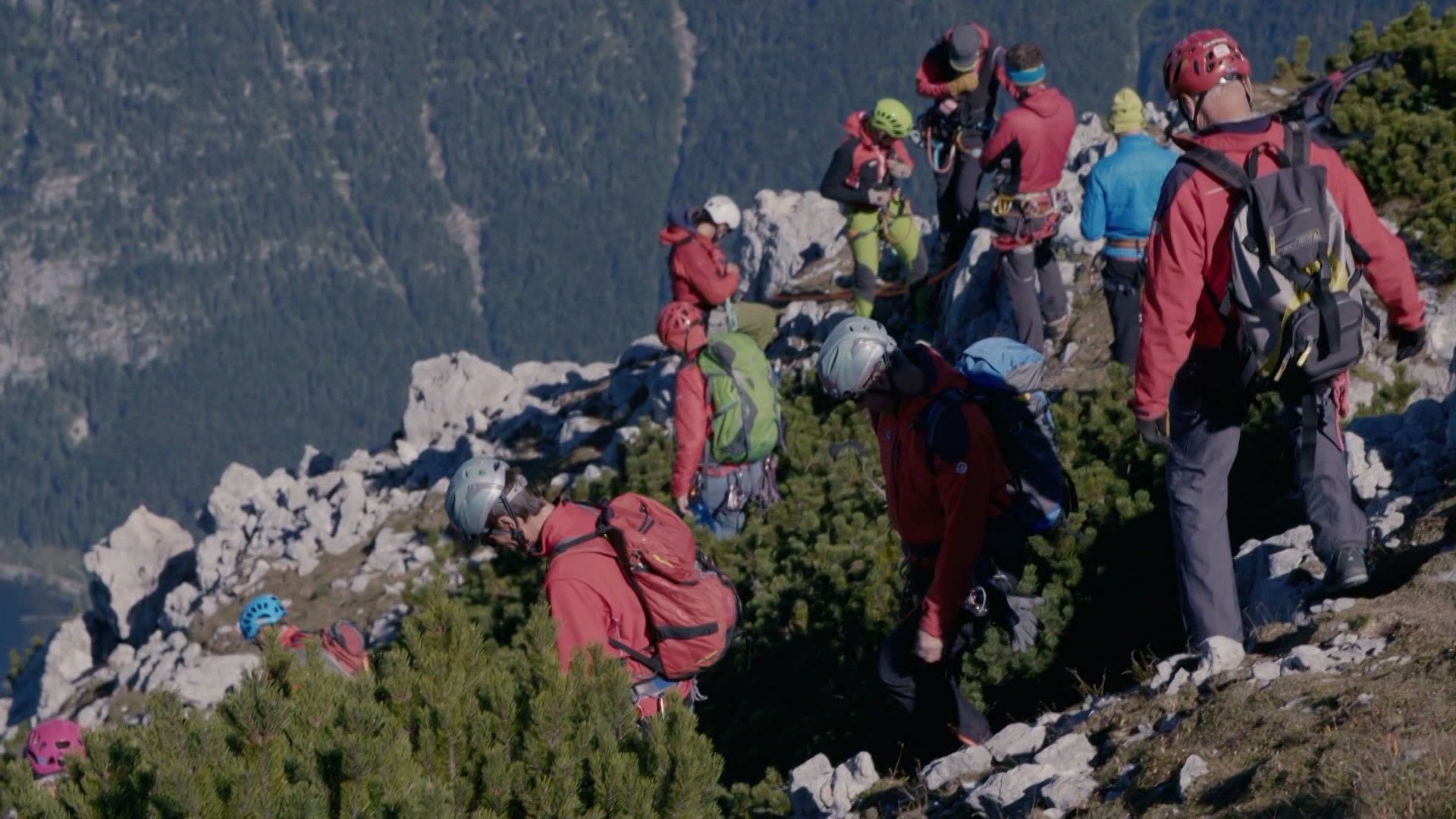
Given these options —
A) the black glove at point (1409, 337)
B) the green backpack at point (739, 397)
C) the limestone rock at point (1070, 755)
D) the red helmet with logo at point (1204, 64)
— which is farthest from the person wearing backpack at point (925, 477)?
the green backpack at point (739, 397)

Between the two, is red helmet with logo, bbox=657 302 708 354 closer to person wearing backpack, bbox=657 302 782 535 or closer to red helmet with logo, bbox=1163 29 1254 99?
person wearing backpack, bbox=657 302 782 535

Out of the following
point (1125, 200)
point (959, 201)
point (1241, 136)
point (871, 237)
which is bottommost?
point (1241, 136)

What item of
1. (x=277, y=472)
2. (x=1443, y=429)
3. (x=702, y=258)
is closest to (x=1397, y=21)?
(x=702, y=258)

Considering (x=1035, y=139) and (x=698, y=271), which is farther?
(x=698, y=271)

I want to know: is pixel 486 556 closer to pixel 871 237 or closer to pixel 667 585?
pixel 871 237

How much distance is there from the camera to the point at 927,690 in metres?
7.92

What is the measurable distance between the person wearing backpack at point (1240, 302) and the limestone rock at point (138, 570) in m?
22.7

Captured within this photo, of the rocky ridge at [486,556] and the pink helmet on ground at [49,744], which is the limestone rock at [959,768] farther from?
the pink helmet on ground at [49,744]

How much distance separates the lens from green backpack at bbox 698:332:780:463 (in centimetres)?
1267

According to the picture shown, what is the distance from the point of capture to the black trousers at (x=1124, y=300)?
12.5 m

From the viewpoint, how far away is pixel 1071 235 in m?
17.4

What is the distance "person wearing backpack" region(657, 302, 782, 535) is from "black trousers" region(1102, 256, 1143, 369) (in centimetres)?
291

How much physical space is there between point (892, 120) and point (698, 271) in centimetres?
269

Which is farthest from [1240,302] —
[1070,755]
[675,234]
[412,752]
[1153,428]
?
[675,234]
